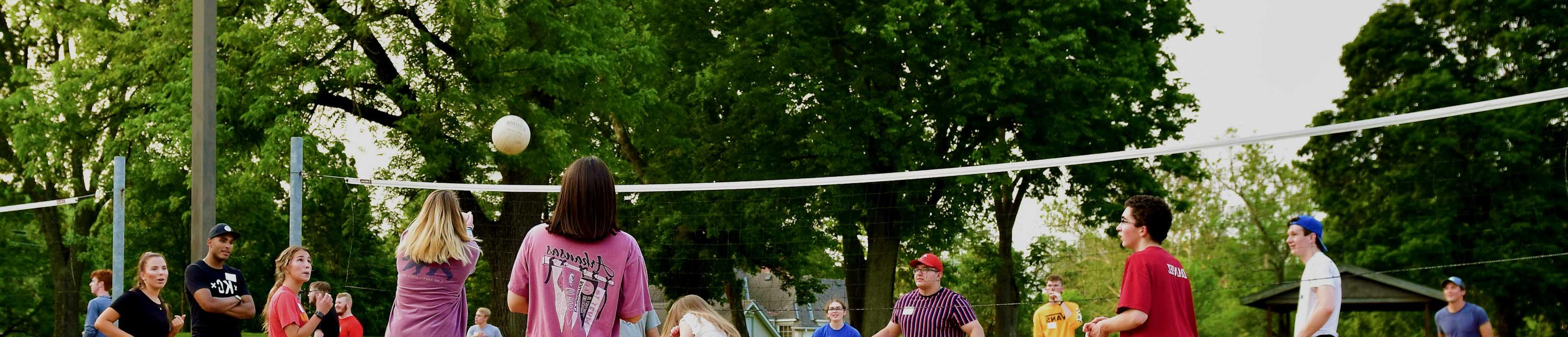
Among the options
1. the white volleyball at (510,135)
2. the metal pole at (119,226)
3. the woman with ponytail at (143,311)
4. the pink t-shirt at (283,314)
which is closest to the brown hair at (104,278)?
the metal pole at (119,226)

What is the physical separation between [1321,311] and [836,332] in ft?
15.1

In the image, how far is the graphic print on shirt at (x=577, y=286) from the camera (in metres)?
4.12

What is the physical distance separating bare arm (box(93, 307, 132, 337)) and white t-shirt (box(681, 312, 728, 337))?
291 centimetres

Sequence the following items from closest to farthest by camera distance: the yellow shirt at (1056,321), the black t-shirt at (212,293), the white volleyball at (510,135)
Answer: the black t-shirt at (212,293)
the white volleyball at (510,135)
the yellow shirt at (1056,321)

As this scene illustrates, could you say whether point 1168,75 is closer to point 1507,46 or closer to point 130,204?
point 1507,46

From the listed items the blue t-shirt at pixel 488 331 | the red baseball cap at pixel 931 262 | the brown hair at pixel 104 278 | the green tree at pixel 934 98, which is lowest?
the blue t-shirt at pixel 488 331

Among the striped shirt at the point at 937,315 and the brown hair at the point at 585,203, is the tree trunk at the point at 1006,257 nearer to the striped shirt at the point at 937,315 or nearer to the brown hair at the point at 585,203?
the striped shirt at the point at 937,315

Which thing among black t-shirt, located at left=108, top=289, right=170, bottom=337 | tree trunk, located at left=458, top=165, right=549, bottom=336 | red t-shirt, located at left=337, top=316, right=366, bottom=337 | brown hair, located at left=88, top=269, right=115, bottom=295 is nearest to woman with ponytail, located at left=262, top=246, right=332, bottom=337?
black t-shirt, located at left=108, top=289, right=170, bottom=337

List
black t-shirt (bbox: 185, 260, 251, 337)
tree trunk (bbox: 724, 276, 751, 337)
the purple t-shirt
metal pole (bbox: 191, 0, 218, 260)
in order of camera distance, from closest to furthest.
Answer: the purple t-shirt < black t-shirt (bbox: 185, 260, 251, 337) < metal pole (bbox: 191, 0, 218, 260) < tree trunk (bbox: 724, 276, 751, 337)

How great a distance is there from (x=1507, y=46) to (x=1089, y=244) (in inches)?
343

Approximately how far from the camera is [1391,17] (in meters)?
22.1

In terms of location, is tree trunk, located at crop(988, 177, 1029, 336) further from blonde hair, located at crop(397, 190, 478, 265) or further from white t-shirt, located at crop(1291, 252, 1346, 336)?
blonde hair, located at crop(397, 190, 478, 265)

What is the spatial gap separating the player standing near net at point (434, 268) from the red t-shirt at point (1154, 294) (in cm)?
267

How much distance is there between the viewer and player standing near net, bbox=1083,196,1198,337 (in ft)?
15.0
